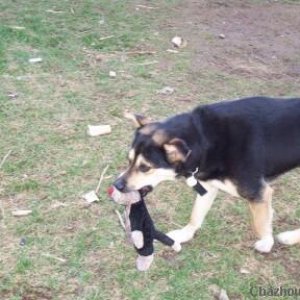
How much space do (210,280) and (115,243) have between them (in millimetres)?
631

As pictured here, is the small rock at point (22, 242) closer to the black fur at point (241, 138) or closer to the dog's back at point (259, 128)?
the black fur at point (241, 138)

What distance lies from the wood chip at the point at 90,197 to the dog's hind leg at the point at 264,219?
110cm

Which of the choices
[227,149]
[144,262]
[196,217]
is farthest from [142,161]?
[196,217]

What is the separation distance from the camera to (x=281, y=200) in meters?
4.28

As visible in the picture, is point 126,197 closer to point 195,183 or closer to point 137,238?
point 137,238

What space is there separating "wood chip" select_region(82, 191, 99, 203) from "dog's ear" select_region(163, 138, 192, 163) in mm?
1081

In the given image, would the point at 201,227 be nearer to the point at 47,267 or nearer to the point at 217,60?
the point at 47,267

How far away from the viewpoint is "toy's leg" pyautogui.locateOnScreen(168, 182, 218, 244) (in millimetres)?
3810

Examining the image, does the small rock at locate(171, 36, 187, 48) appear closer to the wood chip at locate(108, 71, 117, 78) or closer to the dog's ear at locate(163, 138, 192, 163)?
the wood chip at locate(108, 71, 117, 78)

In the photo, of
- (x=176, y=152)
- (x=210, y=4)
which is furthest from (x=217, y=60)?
(x=176, y=152)

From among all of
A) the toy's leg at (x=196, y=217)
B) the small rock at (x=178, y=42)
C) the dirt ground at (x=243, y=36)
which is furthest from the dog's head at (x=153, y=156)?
the small rock at (x=178, y=42)

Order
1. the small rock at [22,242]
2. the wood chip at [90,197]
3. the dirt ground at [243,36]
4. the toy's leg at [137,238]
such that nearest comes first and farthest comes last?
the toy's leg at [137,238]
the small rock at [22,242]
the wood chip at [90,197]
the dirt ground at [243,36]

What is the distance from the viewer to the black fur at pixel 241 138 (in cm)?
337

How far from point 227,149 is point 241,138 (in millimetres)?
103
